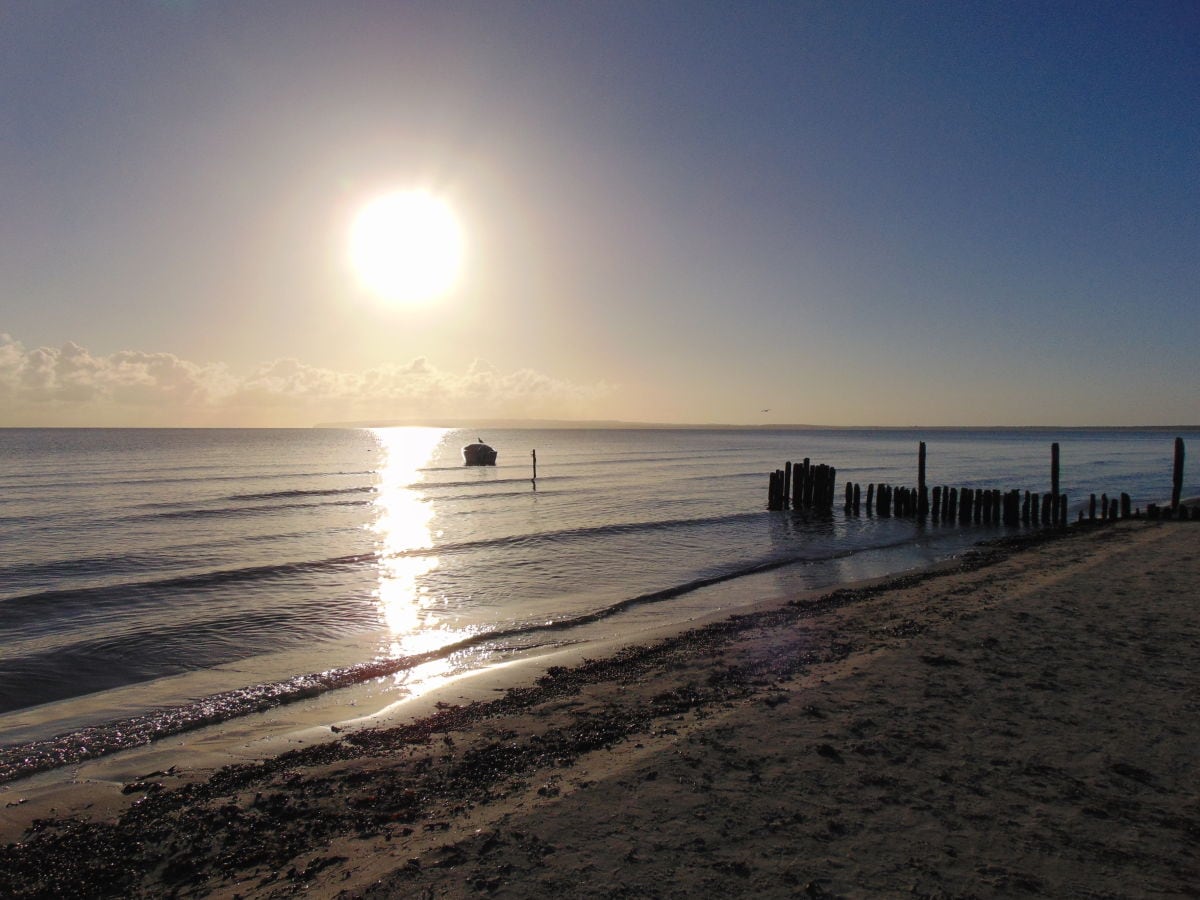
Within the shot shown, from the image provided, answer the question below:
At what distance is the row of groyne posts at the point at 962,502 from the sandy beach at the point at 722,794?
16.9 meters

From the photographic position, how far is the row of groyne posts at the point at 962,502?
22.8 metres

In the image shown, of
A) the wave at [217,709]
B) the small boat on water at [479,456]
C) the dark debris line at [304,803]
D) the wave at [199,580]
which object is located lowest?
the wave at [199,580]

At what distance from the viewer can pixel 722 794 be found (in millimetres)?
4961

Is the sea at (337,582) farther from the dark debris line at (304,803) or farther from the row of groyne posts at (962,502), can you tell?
the dark debris line at (304,803)

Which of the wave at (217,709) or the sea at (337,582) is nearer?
the wave at (217,709)

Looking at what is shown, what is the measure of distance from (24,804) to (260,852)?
9.49 ft

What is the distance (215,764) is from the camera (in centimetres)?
652

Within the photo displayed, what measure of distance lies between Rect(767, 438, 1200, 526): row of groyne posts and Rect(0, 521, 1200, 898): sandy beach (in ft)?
55.3

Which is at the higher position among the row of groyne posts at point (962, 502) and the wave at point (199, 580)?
the row of groyne posts at point (962, 502)

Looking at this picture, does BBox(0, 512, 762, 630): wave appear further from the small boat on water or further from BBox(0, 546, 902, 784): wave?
the small boat on water

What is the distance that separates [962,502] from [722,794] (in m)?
23.2

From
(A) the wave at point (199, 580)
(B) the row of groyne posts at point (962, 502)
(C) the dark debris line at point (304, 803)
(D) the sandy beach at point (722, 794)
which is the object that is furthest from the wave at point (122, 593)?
(B) the row of groyne posts at point (962, 502)

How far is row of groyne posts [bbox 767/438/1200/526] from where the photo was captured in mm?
22844

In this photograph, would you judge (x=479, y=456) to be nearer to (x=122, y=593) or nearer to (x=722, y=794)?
(x=122, y=593)
